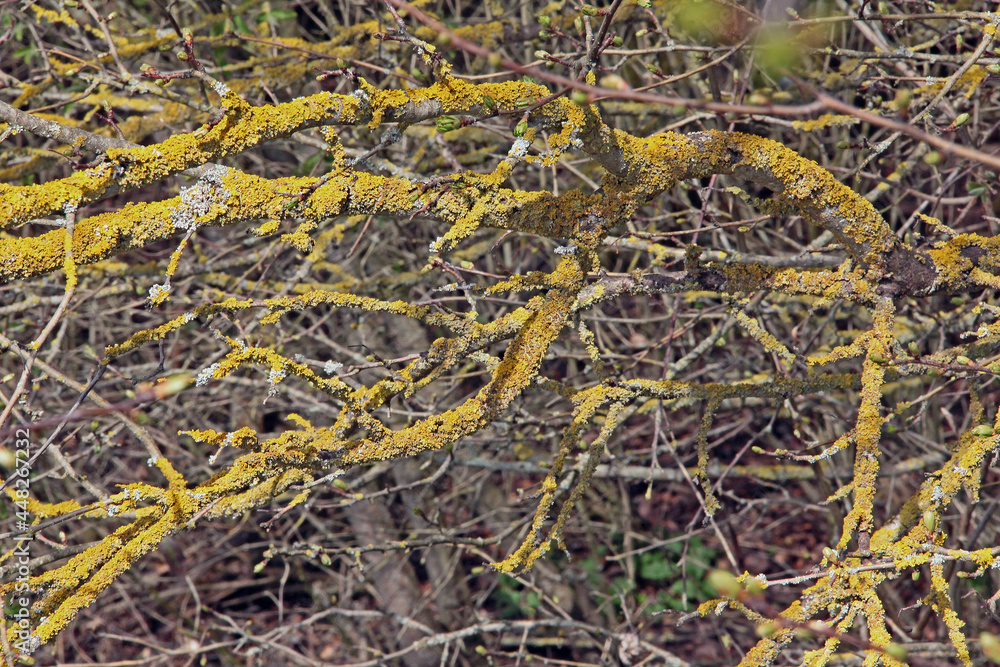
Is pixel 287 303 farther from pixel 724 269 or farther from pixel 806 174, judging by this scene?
pixel 806 174

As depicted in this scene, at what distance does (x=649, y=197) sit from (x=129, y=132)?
2373 millimetres

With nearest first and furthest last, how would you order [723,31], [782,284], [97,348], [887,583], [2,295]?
[782,284] → [723,31] → [2,295] → [887,583] → [97,348]

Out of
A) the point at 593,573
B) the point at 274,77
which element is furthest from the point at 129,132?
the point at 593,573

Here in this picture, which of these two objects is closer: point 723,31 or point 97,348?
point 723,31

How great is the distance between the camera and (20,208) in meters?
1.53

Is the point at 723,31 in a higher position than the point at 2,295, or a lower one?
higher

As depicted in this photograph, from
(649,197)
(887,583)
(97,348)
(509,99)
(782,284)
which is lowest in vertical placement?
(887,583)

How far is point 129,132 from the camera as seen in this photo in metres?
3.18

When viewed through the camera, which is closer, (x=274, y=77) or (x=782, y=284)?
(x=782, y=284)

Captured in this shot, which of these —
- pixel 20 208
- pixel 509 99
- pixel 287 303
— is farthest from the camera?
pixel 287 303

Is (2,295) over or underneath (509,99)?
underneath

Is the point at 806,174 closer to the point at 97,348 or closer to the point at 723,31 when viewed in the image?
the point at 723,31

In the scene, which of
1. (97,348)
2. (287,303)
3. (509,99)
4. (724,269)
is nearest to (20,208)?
(287,303)

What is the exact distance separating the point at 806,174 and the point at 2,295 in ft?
11.5
